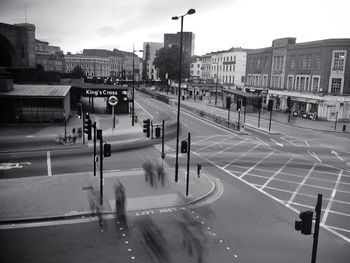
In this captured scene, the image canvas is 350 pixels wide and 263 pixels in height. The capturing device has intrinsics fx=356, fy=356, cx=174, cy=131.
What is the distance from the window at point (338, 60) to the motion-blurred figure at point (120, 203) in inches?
2024

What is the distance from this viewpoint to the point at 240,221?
56.1ft

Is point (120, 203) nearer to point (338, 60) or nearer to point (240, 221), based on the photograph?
point (240, 221)

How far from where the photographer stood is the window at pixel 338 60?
198 ft

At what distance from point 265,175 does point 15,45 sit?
63.9m

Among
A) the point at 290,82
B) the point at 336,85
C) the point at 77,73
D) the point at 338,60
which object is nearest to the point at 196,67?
the point at 77,73

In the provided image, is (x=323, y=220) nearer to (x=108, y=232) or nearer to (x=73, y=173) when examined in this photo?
(x=108, y=232)

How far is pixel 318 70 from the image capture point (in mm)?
64250

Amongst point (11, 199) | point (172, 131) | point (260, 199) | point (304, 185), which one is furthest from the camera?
point (172, 131)

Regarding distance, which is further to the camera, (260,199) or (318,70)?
(318,70)

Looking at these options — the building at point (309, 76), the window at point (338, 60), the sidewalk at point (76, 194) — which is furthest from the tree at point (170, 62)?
the sidewalk at point (76, 194)

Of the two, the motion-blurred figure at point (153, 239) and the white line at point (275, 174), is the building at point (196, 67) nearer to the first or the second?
the white line at point (275, 174)

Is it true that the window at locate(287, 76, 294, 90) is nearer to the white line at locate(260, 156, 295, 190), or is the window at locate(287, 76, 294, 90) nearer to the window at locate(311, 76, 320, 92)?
the window at locate(311, 76, 320, 92)

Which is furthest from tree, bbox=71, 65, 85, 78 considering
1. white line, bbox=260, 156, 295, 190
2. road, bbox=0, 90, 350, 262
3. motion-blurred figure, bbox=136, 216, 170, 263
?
motion-blurred figure, bbox=136, 216, 170, 263

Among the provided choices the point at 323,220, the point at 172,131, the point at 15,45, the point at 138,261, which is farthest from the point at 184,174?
the point at 15,45
